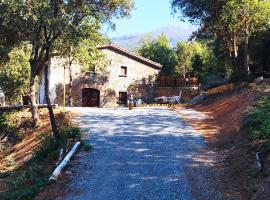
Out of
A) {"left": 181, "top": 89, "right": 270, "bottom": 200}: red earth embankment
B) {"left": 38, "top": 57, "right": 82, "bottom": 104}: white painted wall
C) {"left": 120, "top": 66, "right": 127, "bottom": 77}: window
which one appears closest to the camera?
{"left": 181, "top": 89, "right": 270, "bottom": 200}: red earth embankment

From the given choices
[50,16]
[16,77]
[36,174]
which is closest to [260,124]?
[36,174]

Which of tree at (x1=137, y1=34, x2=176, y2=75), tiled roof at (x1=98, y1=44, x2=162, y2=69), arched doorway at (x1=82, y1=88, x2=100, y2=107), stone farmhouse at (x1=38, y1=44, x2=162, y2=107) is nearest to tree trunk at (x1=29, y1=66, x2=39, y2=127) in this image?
stone farmhouse at (x1=38, y1=44, x2=162, y2=107)

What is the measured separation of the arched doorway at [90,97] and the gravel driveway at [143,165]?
21607 millimetres

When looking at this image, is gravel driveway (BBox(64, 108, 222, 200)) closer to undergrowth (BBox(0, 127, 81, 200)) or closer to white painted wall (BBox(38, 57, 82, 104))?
undergrowth (BBox(0, 127, 81, 200))

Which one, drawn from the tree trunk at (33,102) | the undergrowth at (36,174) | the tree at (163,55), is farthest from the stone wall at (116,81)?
the undergrowth at (36,174)

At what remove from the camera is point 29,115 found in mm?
26203

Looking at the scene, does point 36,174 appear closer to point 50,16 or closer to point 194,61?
point 50,16

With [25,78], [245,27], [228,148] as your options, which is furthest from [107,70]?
[228,148]

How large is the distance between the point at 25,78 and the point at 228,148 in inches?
1493

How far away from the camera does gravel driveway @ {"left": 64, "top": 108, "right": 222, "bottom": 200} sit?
11062 mm

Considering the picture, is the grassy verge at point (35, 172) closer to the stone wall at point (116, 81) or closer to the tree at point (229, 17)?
the tree at point (229, 17)

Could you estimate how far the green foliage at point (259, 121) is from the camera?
1405cm

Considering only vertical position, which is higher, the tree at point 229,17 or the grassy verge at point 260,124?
the tree at point 229,17

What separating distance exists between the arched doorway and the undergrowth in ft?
75.6
